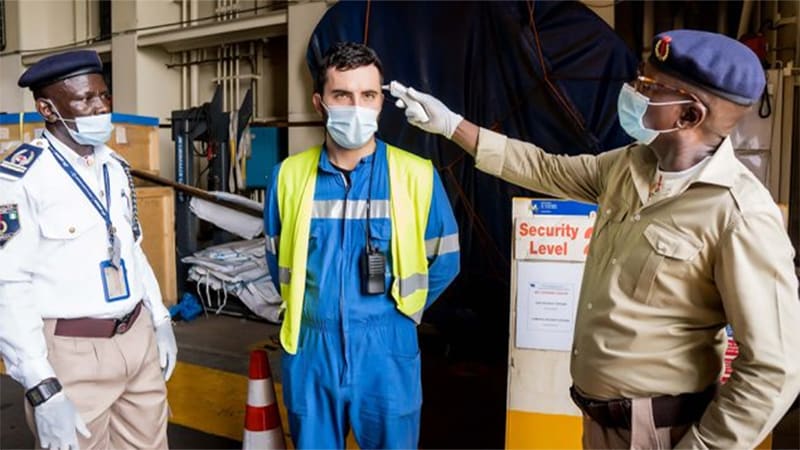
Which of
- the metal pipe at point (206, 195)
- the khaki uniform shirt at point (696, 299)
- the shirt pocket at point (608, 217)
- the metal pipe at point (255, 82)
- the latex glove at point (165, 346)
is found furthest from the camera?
the metal pipe at point (255, 82)

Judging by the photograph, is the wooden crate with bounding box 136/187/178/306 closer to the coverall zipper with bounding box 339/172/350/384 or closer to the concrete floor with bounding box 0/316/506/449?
the concrete floor with bounding box 0/316/506/449

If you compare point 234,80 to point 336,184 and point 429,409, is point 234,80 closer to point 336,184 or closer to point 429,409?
point 429,409

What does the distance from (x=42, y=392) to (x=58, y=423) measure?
0.10 m

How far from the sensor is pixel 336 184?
1.63 metres

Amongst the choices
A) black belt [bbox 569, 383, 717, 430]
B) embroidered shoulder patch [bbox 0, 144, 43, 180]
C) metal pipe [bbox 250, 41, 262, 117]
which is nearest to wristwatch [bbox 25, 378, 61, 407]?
embroidered shoulder patch [bbox 0, 144, 43, 180]

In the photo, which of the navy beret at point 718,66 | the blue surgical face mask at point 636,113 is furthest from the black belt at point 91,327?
the navy beret at point 718,66

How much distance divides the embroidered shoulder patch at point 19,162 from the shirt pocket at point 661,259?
4.96ft

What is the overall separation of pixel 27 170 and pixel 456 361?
8.75 feet

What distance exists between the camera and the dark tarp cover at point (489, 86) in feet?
10.7

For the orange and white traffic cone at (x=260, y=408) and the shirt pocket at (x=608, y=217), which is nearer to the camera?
the shirt pocket at (x=608, y=217)

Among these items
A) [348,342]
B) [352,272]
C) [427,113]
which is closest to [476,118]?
[427,113]

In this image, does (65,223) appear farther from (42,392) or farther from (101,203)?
(42,392)

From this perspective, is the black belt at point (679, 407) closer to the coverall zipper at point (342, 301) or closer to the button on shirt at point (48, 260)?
the coverall zipper at point (342, 301)

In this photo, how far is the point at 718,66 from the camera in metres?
1.06
